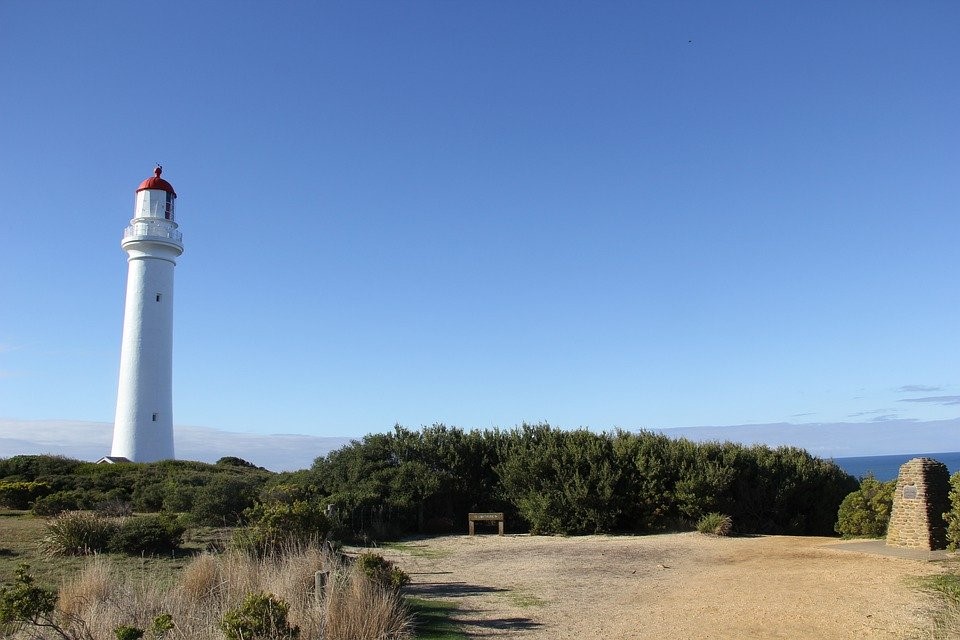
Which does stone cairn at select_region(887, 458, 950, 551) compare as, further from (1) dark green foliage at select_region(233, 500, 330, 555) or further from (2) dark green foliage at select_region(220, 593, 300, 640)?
(2) dark green foliage at select_region(220, 593, 300, 640)

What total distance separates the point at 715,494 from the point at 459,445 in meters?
6.75

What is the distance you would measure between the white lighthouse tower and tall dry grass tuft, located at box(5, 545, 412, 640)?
65.8 feet

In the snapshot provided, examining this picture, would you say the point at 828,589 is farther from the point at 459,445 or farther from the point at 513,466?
the point at 459,445

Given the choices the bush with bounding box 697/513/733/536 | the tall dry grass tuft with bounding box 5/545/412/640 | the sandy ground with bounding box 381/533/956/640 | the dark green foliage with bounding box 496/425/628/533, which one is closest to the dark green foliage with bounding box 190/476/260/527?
the sandy ground with bounding box 381/533/956/640

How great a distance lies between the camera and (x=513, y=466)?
1911 cm

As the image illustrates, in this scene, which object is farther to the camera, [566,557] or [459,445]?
[459,445]

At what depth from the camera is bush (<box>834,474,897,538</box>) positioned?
1518cm

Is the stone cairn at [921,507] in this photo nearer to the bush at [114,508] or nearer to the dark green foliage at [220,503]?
the dark green foliage at [220,503]

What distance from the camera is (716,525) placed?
16641 mm

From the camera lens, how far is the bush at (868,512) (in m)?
15.2

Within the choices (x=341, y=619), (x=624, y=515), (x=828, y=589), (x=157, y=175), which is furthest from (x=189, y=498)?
(x=157, y=175)

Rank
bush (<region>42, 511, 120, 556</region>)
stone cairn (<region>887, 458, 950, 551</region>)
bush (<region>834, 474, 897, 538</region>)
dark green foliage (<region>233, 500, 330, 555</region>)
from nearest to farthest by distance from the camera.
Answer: dark green foliage (<region>233, 500, 330, 555</region>)
bush (<region>42, 511, 120, 556</region>)
stone cairn (<region>887, 458, 950, 551</region>)
bush (<region>834, 474, 897, 538</region>)

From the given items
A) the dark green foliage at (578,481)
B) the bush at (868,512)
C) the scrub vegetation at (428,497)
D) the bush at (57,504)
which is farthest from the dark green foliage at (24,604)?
the bush at (868,512)

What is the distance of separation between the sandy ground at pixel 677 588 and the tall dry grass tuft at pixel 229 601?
4.90 ft
